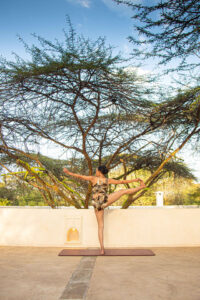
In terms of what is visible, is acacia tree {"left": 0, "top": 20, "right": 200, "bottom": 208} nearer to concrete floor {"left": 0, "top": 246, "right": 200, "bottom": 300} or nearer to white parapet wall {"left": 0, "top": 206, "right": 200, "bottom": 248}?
white parapet wall {"left": 0, "top": 206, "right": 200, "bottom": 248}

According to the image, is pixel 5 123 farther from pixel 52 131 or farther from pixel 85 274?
pixel 85 274

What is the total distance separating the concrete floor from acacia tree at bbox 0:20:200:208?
2.35 m

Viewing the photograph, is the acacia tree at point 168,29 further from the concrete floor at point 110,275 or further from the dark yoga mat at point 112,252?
the dark yoga mat at point 112,252

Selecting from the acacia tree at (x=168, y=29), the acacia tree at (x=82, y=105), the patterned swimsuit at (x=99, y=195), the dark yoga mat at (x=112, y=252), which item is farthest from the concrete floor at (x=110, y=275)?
the acacia tree at (x=168, y=29)

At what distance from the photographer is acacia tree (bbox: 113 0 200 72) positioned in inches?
136

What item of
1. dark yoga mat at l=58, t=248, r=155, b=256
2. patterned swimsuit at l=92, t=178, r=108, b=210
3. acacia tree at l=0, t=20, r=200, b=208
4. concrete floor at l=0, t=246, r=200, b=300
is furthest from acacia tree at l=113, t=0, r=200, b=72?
dark yoga mat at l=58, t=248, r=155, b=256

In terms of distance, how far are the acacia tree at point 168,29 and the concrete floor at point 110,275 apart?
9.78ft

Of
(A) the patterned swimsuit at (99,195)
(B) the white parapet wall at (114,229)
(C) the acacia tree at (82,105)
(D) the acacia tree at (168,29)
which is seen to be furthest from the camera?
(B) the white parapet wall at (114,229)

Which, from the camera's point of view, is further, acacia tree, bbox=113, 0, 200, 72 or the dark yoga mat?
the dark yoga mat

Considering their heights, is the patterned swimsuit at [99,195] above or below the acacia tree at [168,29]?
below

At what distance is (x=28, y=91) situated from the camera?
517 cm

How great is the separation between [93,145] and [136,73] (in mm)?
2787

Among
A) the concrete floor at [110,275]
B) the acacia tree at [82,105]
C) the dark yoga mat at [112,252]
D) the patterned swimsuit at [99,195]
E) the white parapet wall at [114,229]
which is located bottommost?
the concrete floor at [110,275]

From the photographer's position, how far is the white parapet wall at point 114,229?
5250 millimetres
